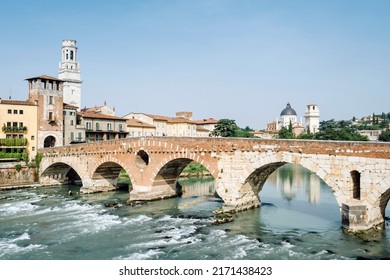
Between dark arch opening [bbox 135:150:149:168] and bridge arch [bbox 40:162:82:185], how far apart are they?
12.2m

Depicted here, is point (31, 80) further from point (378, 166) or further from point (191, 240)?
point (378, 166)

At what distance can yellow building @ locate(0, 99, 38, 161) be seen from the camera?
1684 inches

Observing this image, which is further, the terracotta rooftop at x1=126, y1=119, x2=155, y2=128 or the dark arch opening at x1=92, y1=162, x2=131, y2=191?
the terracotta rooftop at x1=126, y1=119, x2=155, y2=128

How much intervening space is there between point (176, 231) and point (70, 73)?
2208 inches

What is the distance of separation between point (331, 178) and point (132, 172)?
1654cm

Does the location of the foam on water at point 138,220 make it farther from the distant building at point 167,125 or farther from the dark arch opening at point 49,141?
the distant building at point 167,125

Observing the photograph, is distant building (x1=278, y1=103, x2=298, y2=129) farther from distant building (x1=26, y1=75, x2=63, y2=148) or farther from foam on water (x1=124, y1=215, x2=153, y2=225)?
foam on water (x1=124, y1=215, x2=153, y2=225)

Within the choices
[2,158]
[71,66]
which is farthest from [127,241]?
[71,66]

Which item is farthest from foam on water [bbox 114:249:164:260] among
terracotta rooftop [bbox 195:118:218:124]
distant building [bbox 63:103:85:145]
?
terracotta rooftop [bbox 195:118:218:124]

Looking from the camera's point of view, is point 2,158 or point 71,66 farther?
point 71,66

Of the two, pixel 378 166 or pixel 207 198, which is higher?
pixel 378 166

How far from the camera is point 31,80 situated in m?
45.4
